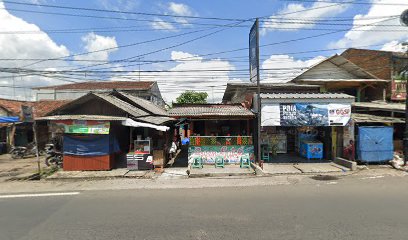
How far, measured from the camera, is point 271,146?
18.4 metres

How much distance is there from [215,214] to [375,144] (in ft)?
39.9

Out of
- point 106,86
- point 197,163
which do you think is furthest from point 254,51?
point 106,86

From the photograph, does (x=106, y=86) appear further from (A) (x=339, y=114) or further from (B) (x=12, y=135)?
(A) (x=339, y=114)

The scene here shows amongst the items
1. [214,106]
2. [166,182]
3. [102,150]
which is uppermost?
[214,106]

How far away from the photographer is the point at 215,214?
22.0ft

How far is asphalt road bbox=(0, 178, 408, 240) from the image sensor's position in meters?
5.49

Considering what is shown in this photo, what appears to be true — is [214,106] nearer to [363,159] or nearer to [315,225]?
[363,159]

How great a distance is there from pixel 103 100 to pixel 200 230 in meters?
11.6

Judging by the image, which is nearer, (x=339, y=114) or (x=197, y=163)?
(x=197, y=163)

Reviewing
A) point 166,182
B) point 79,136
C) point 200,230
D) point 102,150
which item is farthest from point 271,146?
point 200,230

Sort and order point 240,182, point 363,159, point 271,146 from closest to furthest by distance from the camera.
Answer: point 240,182 < point 363,159 < point 271,146

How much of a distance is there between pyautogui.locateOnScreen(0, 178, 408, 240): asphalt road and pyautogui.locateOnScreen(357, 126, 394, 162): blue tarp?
16.9 feet

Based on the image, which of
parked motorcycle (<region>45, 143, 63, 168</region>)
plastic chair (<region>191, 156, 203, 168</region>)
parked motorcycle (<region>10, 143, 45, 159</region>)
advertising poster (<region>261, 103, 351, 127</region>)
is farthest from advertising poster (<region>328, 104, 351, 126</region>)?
parked motorcycle (<region>10, 143, 45, 159</region>)

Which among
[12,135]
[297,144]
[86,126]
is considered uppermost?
[86,126]
